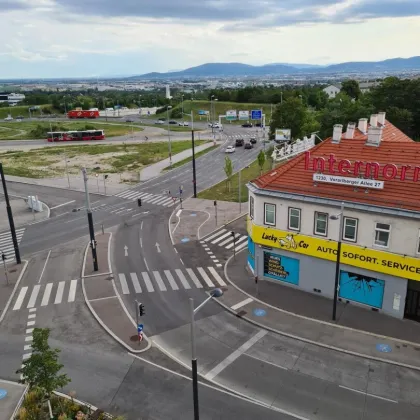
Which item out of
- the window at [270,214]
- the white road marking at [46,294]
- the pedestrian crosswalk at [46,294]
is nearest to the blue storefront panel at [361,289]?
the window at [270,214]

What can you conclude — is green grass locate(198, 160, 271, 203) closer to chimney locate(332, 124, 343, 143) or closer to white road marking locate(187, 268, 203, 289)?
white road marking locate(187, 268, 203, 289)

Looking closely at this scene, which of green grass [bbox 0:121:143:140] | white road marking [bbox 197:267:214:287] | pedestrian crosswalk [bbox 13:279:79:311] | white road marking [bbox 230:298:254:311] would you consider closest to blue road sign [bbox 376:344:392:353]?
white road marking [bbox 230:298:254:311]

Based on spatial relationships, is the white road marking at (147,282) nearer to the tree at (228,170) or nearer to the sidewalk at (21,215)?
the sidewalk at (21,215)

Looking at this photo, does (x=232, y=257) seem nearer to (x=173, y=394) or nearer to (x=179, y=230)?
(x=179, y=230)

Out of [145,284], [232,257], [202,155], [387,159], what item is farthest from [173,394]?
[202,155]

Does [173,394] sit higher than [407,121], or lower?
lower
